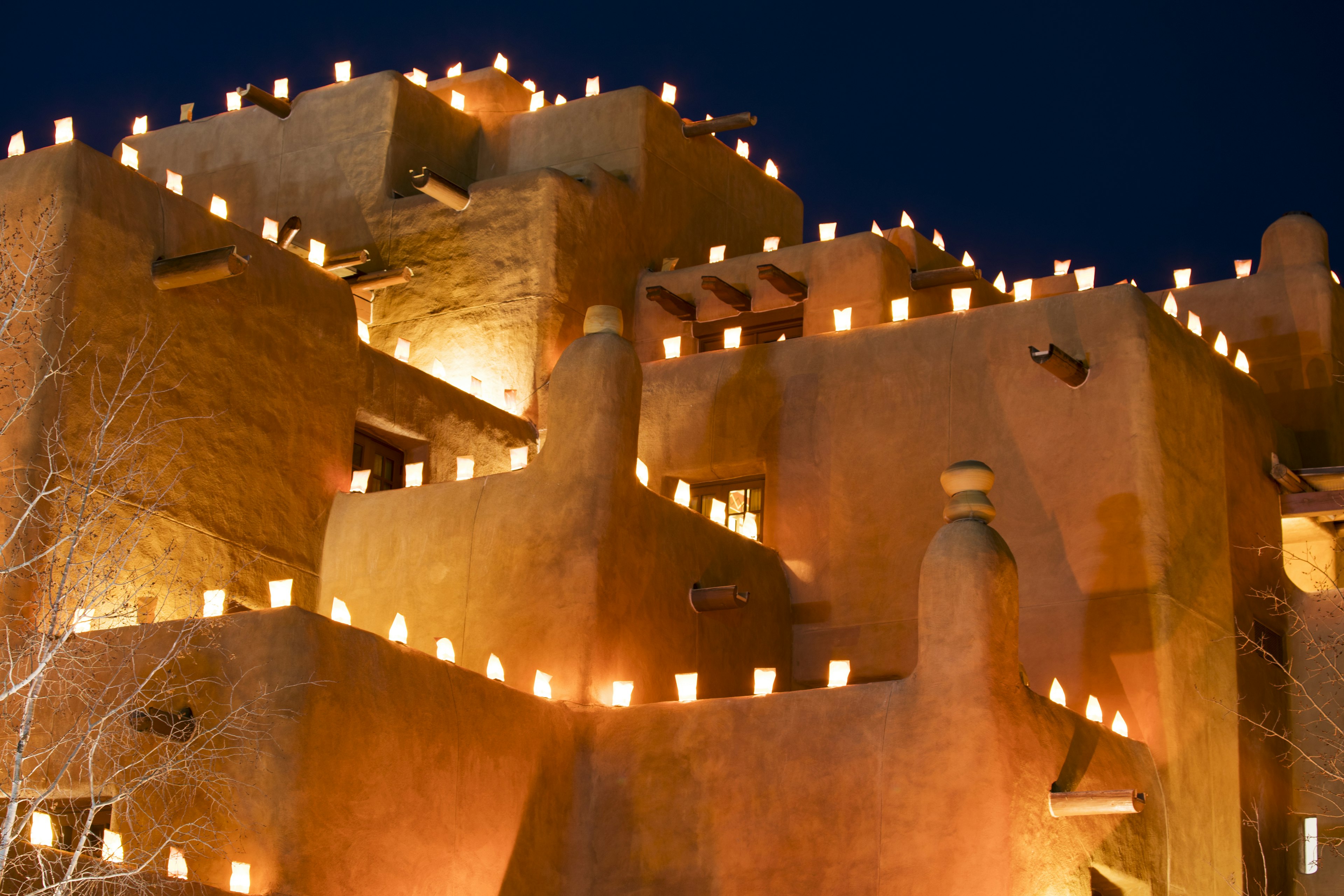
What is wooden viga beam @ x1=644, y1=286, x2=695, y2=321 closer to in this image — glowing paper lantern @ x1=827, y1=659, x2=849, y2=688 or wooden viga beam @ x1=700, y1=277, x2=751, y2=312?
wooden viga beam @ x1=700, y1=277, x2=751, y2=312

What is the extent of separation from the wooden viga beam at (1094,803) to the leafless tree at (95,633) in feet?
17.5

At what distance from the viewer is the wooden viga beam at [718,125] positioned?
61.5 feet

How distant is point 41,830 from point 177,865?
975mm

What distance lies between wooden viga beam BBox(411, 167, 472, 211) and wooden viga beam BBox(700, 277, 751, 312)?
9.32 ft

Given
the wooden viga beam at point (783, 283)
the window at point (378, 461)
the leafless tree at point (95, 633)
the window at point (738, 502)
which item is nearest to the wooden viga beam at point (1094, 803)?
the window at point (738, 502)

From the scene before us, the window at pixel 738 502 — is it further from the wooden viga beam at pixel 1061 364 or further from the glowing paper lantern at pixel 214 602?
the glowing paper lantern at pixel 214 602

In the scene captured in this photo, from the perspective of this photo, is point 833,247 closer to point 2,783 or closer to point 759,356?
point 759,356

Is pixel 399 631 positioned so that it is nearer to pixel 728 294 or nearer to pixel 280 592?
pixel 280 592

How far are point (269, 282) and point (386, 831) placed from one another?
5373mm

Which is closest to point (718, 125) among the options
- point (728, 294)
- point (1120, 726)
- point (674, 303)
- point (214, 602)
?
point (674, 303)

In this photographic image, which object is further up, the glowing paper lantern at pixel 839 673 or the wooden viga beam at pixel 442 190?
the wooden viga beam at pixel 442 190

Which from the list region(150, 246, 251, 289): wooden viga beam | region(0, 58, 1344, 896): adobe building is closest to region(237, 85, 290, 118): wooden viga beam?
region(0, 58, 1344, 896): adobe building

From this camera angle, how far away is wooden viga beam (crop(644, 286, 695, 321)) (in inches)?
701

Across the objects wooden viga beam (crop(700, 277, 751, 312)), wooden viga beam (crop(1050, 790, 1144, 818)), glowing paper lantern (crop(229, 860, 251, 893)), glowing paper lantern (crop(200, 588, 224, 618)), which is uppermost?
wooden viga beam (crop(700, 277, 751, 312))
